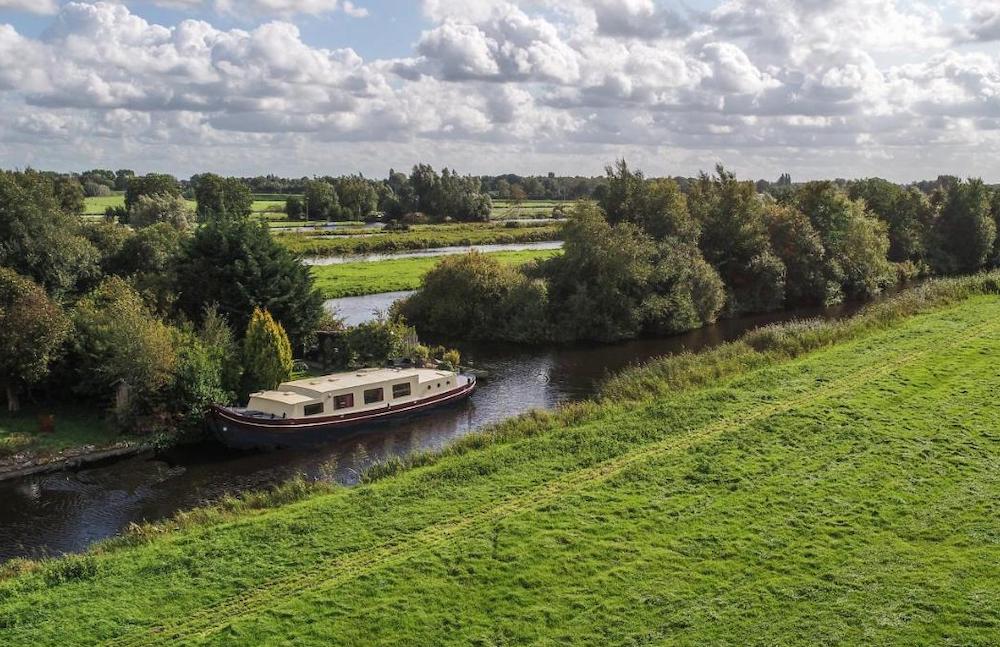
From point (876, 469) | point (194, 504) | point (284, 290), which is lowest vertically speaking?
point (194, 504)

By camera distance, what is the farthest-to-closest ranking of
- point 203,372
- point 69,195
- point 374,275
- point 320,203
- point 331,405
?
point 320,203 < point 374,275 < point 69,195 < point 331,405 < point 203,372

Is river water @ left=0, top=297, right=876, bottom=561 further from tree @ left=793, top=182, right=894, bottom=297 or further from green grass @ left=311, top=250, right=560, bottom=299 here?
tree @ left=793, top=182, right=894, bottom=297

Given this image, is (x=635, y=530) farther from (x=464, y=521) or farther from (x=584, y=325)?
(x=584, y=325)

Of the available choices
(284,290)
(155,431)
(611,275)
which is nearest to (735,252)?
(611,275)

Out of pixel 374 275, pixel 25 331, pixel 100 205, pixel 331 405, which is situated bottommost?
pixel 331 405

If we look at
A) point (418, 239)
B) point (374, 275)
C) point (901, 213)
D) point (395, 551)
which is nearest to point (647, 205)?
point (374, 275)

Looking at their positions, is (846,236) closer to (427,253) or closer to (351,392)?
(427,253)
